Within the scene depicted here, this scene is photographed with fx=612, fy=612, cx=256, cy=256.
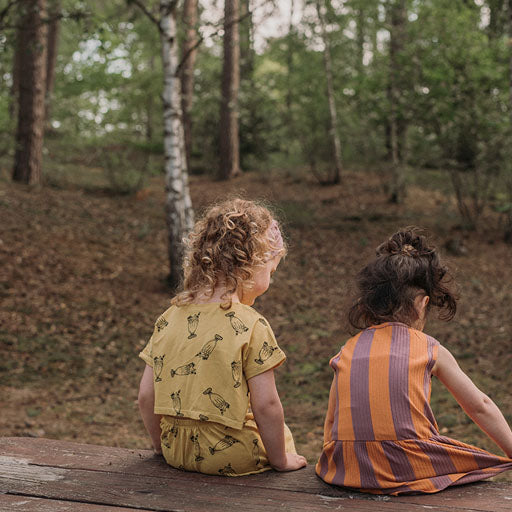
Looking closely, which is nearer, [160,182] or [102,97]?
[160,182]

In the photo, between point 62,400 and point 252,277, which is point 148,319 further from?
point 252,277

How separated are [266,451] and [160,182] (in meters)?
12.5

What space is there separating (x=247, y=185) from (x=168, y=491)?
40.1ft

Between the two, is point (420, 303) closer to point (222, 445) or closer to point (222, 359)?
point (222, 359)

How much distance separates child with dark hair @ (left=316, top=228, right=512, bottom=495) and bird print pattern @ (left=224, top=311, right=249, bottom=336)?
0.37 metres

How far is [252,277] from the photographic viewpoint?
237cm

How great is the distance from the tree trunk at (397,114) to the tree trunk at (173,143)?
211 inches

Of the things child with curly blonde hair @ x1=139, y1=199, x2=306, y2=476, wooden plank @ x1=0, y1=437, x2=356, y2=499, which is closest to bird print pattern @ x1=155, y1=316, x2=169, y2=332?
child with curly blonde hair @ x1=139, y1=199, x2=306, y2=476

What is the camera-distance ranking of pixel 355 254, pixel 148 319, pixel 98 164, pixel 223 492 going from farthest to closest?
1. pixel 98 164
2. pixel 355 254
3. pixel 148 319
4. pixel 223 492

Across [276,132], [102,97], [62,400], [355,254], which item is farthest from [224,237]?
[102,97]

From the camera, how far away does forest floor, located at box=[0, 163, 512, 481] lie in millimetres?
5223

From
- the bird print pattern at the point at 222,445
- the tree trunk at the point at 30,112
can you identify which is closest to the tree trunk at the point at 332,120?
the tree trunk at the point at 30,112

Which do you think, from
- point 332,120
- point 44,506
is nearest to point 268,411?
point 44,506

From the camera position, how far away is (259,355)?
2242 millimetres
